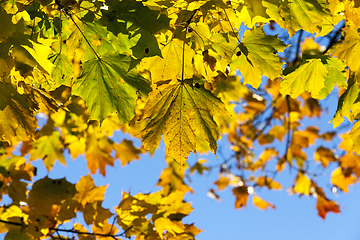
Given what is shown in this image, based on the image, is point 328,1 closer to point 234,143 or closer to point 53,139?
point 53,139

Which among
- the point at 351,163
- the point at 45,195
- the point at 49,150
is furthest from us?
the point at 351,163

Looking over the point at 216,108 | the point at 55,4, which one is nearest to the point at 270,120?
the point at 216,108

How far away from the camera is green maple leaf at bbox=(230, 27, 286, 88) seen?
4.13 feet

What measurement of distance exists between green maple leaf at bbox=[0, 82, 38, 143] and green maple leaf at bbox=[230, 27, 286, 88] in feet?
3.08

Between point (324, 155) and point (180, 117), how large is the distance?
3.72 meters

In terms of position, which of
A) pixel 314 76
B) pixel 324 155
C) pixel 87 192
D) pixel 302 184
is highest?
pixel 314 76

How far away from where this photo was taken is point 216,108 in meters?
1.28

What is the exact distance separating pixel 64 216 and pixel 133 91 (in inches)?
61.8

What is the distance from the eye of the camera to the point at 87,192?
2.41 metres

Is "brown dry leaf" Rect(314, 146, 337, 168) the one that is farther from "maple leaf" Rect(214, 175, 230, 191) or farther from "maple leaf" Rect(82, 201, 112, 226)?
"maple leaf" Rect(82, 201, 112, 226)

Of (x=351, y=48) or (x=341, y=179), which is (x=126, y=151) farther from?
(x=341, y=179)

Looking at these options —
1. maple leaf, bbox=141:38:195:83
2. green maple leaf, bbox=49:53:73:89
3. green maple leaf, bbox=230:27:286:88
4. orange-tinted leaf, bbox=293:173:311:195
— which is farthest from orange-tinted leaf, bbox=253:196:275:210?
green maple leaf, bbox=49:53:73:89

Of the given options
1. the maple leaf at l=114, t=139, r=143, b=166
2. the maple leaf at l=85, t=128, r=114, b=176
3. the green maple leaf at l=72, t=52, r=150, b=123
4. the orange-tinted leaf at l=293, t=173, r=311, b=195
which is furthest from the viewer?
the orange-tinted leaf at l=293, t=173, r=311, b=195

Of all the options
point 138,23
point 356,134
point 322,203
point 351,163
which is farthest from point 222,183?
point 138,23
